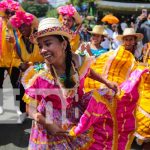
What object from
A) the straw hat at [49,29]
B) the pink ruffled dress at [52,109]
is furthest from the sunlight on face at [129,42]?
the straw hat at [49,29]

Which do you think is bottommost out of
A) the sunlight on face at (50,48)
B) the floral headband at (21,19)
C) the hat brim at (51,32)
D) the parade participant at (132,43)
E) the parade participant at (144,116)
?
the parade participant at (144,116)

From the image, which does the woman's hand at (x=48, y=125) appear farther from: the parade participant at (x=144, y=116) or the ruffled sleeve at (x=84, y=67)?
the parade participant at (x=144, y=116)

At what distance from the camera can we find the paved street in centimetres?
473

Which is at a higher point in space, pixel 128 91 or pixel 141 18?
pixel 128 91

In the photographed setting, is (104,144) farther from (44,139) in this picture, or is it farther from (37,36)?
(37,36)

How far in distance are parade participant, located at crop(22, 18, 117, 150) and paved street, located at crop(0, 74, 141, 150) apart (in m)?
1.89

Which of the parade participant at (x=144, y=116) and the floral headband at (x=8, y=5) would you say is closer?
the parade participant at (x=144, y=116)

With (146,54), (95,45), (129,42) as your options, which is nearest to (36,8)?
(95,45)

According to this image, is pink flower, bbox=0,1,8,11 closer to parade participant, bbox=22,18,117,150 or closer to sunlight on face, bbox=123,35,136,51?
sunlight on face, bbox=123,35,136,51

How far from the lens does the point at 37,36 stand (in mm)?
2674

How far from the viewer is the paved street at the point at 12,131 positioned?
15.5 feet

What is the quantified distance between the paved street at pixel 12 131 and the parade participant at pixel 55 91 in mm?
1886

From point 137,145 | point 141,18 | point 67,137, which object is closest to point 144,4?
point 141,18

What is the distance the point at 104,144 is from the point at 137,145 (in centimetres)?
188
